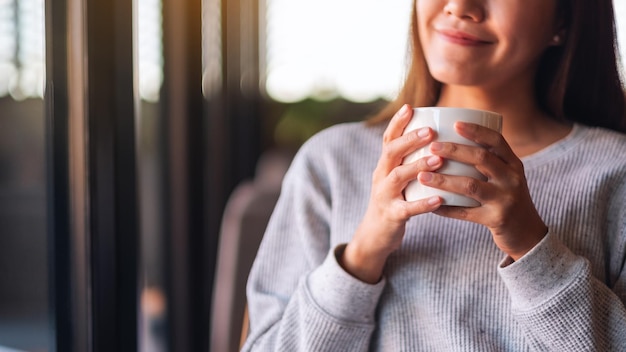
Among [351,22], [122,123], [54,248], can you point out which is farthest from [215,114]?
[54,248]

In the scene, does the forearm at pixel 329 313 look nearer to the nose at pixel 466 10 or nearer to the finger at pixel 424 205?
the finger at pixel 424 205

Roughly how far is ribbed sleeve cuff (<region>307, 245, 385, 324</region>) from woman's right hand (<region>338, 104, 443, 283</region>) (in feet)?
0.06

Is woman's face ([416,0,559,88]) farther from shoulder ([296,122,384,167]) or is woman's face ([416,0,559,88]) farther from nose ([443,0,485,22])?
shoulder ([296,122,384,167])

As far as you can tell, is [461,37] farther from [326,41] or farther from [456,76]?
[326,41]

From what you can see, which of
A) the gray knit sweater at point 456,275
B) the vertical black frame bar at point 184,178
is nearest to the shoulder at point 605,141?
the gray knit sweater at point 456,275

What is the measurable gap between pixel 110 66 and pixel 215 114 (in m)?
1.40

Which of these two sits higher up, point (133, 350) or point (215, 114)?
point (215, 114)

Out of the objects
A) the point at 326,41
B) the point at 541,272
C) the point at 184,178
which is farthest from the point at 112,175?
the point at 326,41

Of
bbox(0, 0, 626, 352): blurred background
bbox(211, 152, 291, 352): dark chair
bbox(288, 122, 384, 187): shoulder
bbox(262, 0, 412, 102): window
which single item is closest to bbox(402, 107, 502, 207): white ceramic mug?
bbox(288, 122, 384, 187): shoulder

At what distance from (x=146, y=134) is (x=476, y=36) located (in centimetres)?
96

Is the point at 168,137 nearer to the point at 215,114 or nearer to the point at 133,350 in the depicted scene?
the point at 215,114

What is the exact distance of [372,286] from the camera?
964 mm

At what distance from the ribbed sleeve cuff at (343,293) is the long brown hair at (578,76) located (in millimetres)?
310

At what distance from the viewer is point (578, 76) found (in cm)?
117
